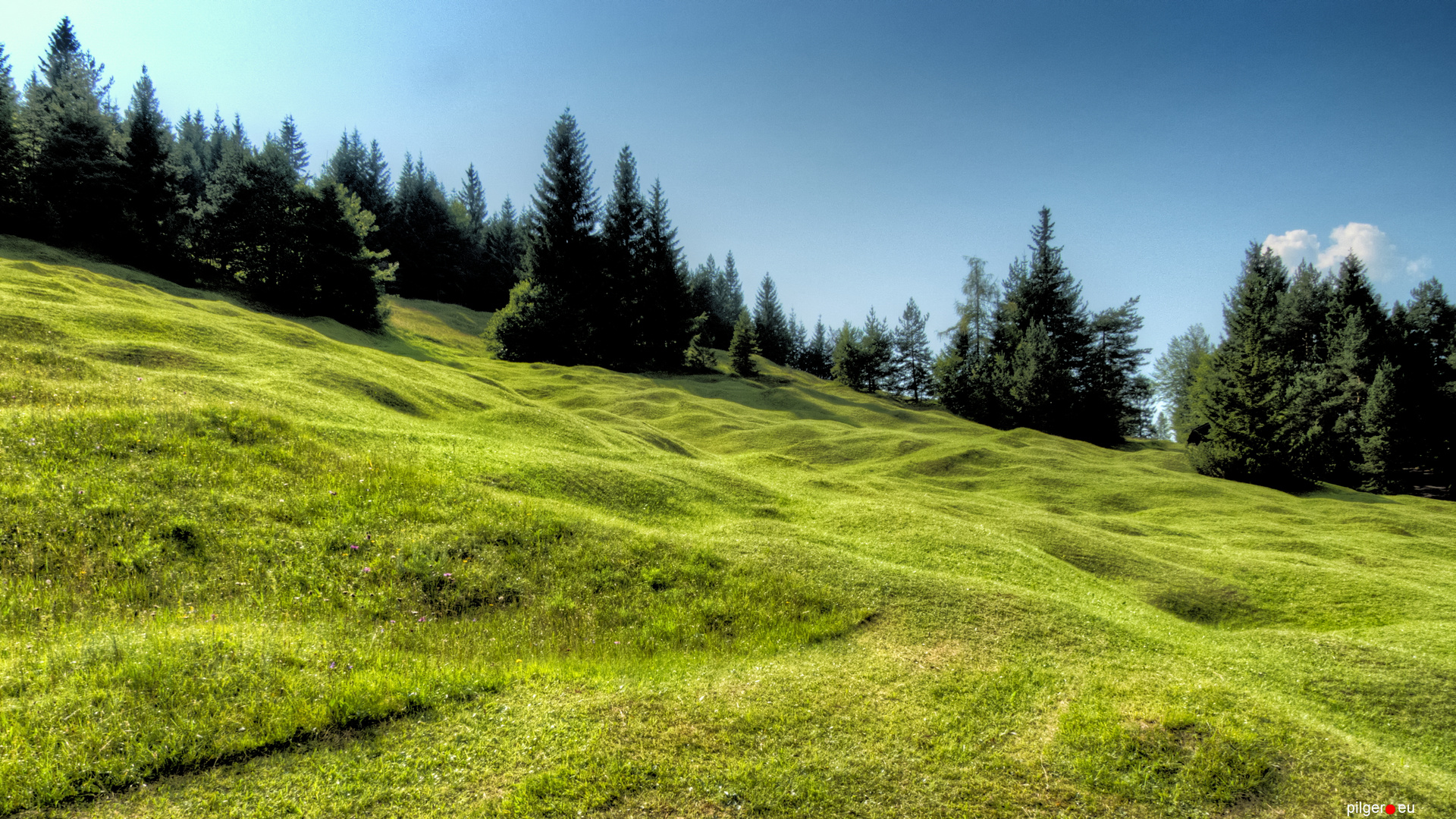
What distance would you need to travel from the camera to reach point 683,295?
6619cm

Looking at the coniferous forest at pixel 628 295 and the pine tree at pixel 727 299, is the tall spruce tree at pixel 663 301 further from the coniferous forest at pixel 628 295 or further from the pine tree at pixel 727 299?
the pine tree at pixel 727 299

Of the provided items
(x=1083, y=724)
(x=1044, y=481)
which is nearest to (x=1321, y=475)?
(x=1044, y=481)

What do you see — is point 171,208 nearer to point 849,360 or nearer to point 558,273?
point 558,273

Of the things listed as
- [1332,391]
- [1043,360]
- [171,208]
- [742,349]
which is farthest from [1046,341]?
[171,208]

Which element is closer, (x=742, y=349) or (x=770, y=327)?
(x=742, y=349)

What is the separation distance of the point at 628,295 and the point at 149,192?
122 ft

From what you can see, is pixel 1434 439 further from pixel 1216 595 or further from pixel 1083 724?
pixel 1083 724

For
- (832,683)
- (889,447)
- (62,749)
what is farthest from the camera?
(889,447)

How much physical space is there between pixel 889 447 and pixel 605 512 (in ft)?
92.7

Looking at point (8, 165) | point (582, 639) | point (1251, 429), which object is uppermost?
point (8, 165)

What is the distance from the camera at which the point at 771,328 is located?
101 meters

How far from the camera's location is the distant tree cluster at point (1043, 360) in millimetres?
60375

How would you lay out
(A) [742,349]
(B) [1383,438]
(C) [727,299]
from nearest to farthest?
(B) [1383,438] → (A) [742,349] → (C) [727,299]

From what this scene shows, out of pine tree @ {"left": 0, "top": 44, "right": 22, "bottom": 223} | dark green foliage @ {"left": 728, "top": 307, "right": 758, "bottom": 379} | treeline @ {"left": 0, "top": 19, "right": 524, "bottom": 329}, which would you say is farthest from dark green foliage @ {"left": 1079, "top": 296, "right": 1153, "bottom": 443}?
pine tree @ {"left": 0, "top": 44, "right": 22, "bottom": 223}
